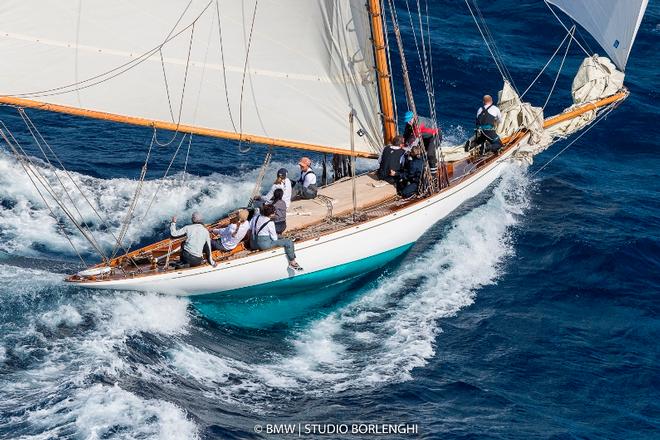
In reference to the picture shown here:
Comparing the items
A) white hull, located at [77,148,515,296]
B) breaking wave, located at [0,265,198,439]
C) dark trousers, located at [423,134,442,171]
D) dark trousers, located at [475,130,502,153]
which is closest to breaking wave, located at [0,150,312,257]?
breaking wave, located at [0,265,198,439]

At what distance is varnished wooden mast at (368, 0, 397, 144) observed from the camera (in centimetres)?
2800

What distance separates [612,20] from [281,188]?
1190 centimetres

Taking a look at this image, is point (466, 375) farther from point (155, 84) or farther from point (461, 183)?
point (155, 84)

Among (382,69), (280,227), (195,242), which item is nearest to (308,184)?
(280,227)

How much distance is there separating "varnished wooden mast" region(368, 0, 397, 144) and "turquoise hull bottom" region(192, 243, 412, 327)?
159 inches

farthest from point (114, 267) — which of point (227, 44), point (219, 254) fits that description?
point (227, 44)

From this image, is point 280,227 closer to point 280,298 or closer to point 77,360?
point 280,298

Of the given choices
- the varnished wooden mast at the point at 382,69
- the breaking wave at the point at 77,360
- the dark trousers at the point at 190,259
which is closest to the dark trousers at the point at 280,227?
the dark trousers at the point at 190,259

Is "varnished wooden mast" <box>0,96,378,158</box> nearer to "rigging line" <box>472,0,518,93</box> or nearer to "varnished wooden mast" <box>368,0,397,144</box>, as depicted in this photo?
"varnished wooden mast" <box>368,0,397,144</box>

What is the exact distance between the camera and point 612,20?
30.5 m

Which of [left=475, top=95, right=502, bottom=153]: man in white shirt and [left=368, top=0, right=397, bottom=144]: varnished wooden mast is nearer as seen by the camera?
[left=368, top=0, right=397, bottom=144]: varnished wooden mast

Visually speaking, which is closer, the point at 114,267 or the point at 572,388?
the point at 572,388

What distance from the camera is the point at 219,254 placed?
2681 centimetres

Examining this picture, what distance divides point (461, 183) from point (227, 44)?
364 inches
